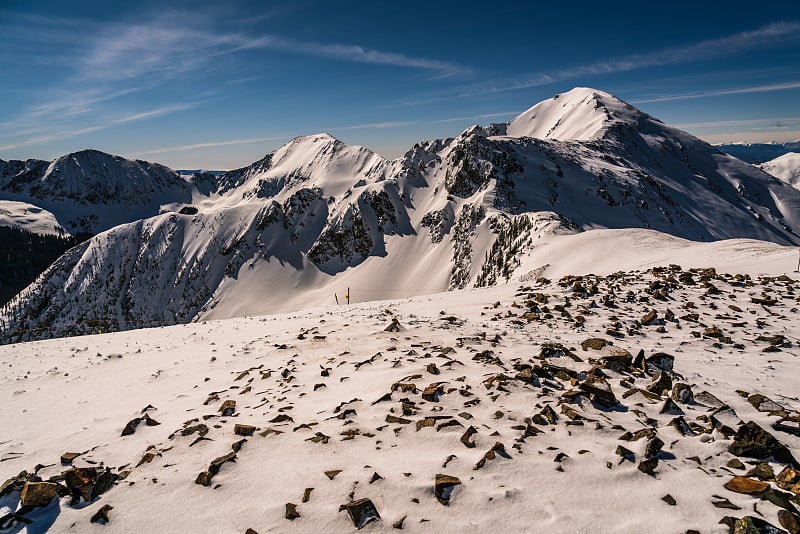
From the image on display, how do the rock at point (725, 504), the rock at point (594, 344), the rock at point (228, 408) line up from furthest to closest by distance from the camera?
1. the rock at point (594, 344)
2. the rock at point (228, 408)
3. the rock at point (725, 504)

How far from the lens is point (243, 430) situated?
7.45 m

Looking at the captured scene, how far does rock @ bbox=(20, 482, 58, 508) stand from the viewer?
5.48 meters

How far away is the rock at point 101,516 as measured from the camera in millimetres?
5238

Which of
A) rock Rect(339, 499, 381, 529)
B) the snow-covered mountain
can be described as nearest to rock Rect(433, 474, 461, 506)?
rock Rect(339, 499, 381, 529)

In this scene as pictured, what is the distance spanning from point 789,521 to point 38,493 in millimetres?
9877

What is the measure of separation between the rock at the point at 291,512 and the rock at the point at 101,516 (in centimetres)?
253

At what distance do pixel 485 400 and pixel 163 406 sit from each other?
8060 mm

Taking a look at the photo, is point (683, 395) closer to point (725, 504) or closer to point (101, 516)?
point (725, 504)

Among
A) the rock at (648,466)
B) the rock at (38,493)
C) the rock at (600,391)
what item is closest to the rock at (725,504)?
the rock at (648,466)

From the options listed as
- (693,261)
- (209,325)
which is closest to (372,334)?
(209,325)

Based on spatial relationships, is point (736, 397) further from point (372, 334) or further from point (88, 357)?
point (88, 357)

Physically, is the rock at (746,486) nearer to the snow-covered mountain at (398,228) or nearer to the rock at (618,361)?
the rock at (618,361)

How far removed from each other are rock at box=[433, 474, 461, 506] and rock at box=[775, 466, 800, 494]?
431 centimetres

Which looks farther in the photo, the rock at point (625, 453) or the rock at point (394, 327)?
the rock at point (394, 327)
